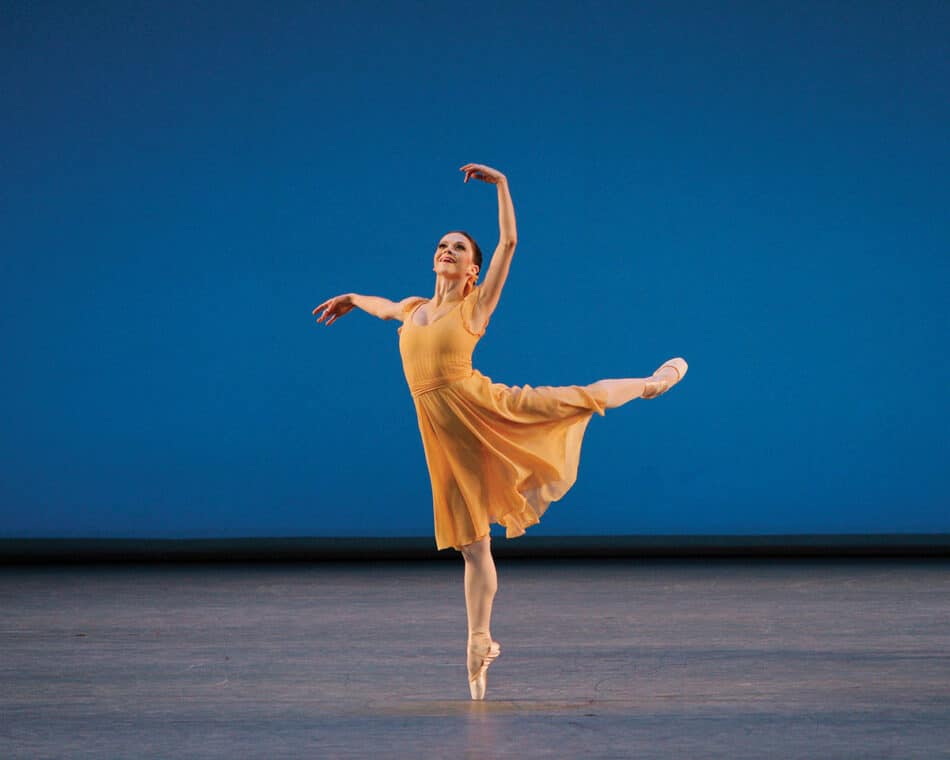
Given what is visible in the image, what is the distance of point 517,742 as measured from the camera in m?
2.59

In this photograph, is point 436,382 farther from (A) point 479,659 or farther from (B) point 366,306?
(A) point 479,659

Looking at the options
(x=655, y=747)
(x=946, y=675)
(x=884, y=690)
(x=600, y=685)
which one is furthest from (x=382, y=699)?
(x=946, y=675)

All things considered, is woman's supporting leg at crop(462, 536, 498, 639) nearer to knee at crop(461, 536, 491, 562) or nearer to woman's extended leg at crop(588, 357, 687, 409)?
knee at crop(461, 536, 491, 562)

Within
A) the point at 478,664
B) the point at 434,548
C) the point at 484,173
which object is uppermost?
the point at 484,173

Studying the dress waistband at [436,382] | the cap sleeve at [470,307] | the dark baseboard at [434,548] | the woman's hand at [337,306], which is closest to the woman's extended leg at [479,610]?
the dress waistband at [436,382]

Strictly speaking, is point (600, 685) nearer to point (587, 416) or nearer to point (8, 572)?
point (587, 416)

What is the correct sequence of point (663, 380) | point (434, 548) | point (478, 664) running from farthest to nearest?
1. point (434, 548)
2. point (663, 380)
3. point (478, 664)

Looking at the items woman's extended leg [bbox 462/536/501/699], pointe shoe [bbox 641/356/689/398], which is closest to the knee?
woman's extended leg [bbox 462/536/501/699]

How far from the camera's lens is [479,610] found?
3.12m

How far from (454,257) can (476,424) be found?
39 cm

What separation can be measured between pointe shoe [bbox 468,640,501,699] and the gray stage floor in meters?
0.04

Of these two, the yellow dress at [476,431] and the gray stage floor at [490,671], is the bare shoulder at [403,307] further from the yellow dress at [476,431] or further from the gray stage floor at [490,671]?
the gray stage floor at [490,671]

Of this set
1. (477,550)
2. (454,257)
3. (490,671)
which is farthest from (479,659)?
(454,257)

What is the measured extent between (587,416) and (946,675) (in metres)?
1.12
